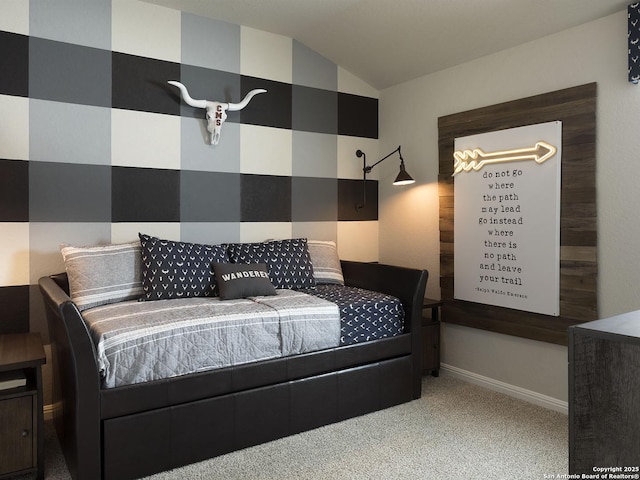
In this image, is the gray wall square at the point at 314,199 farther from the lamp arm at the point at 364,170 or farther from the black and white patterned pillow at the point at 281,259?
the black and white patterned pillow at the point at 281,259

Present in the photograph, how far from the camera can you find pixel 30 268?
2.74 m

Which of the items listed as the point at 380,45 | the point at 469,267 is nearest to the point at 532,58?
the point at 380,45

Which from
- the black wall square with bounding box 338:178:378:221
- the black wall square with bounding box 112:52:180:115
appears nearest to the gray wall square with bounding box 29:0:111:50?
the black wall square with bounding box 112:52:180:115

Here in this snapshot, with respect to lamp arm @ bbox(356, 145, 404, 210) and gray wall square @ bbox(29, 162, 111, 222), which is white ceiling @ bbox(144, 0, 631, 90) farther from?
gray wall square @ bbox(29, 162, 111, 222)

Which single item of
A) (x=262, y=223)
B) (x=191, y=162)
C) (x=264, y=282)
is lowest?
(x=264, y=282)

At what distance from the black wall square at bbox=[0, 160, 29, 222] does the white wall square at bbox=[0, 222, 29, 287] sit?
5 cm

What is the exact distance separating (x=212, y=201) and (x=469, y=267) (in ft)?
6.09

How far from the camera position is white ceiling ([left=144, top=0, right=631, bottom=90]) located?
2740 mm

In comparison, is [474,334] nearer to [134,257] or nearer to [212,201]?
[212,201]

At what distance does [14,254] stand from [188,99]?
138cm

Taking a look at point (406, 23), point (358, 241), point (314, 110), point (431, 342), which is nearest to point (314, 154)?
point (314, 110)

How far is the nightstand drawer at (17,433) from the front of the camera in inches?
80.2

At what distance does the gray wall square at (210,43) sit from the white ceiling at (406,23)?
58mm

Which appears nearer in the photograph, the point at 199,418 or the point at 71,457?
the point at 71,457
